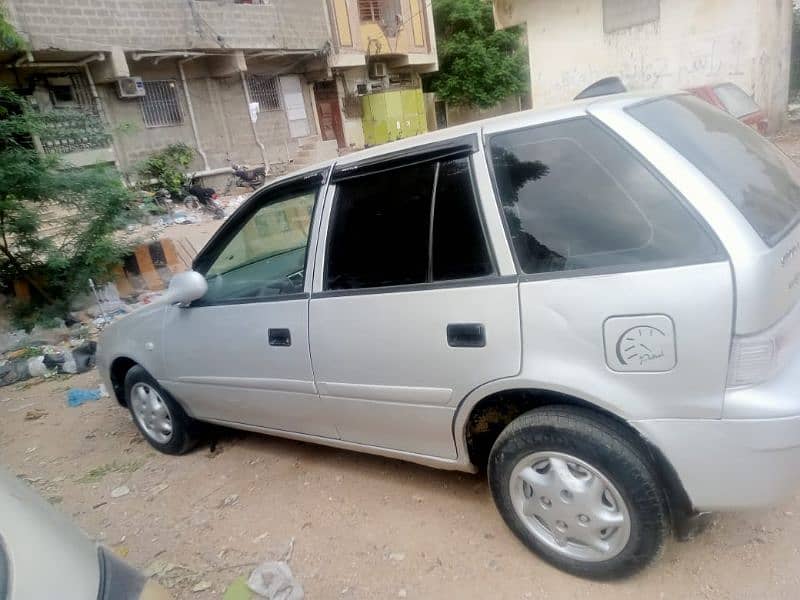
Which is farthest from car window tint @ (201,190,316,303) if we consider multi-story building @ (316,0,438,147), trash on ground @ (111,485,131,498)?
multi-story building @ (316,0,438,147)

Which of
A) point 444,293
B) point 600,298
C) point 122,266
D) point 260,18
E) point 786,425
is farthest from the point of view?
point 260,18

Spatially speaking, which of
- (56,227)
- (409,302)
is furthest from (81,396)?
(409,302)

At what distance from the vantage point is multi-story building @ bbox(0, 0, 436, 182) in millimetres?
12797

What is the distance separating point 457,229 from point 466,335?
0.42 meters

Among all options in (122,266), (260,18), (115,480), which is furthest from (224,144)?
(115,480)

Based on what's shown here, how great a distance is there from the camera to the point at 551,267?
1942 mm

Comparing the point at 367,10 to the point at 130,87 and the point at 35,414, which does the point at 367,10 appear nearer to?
the point at 130,87

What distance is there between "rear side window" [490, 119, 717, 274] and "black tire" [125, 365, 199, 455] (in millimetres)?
2552

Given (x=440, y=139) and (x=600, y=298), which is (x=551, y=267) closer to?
(x=600, y=298)

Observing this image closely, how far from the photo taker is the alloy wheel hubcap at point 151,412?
3.63 metres

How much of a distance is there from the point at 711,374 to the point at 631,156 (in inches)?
29.0

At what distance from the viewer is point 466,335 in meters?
2.10

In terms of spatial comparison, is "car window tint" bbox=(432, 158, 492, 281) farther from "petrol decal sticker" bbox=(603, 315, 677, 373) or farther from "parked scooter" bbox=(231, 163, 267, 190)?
"parked scooter" bbox=(231, 163, 267, 190)

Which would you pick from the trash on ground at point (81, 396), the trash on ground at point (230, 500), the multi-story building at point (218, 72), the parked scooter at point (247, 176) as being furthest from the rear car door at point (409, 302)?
the parked scooter at point (247, 176)
